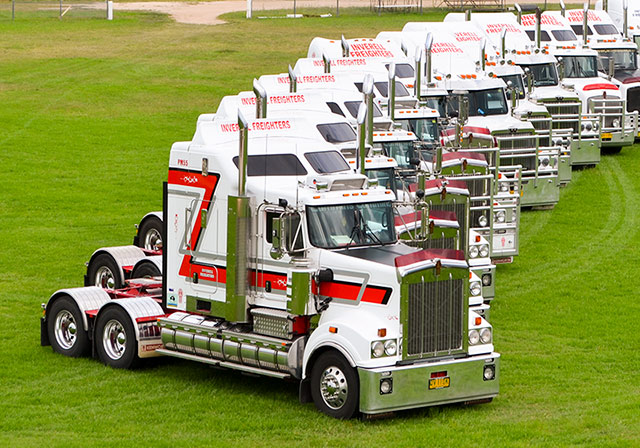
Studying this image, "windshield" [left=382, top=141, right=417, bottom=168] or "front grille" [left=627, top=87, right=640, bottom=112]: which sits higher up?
"front grille" [left=627, top=87, right=640, bottom=112]

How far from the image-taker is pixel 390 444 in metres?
16.8

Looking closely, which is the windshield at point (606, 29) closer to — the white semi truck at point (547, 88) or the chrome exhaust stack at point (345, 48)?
the white semi truck at point (547, 88)

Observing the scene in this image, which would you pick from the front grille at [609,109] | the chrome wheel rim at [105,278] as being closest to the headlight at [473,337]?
the chrome wheel rim at [105,278]

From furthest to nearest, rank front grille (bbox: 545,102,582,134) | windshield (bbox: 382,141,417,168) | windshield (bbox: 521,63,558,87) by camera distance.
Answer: windshield (bbox: 521,63,558,87) → front grille (bbox: 545,102,582,134) → windshield (bbox: 382,141,417,168)

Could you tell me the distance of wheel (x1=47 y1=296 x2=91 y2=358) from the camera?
69.6 ft

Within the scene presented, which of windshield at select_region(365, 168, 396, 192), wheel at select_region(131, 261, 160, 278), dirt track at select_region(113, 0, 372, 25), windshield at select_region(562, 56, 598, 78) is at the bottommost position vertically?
wheel at select_region(131, 261, 160, 278)

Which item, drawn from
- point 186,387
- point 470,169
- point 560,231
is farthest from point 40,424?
point 560,231

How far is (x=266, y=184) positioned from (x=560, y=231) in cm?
1579

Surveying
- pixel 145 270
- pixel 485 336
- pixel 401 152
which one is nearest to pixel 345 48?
pixel 401 152

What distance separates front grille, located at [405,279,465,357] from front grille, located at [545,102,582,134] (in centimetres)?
2205

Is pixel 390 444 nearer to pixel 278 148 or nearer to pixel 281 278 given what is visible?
pixel 281 278

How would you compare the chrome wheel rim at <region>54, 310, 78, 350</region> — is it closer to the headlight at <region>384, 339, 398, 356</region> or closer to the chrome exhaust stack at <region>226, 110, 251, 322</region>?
the chrome exhaust stack at <region>226, 110, 251, 322</region>

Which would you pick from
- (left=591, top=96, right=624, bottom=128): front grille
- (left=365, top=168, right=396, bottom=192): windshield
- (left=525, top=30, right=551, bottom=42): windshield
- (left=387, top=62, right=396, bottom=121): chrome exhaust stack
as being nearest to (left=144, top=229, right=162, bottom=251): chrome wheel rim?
→ (left=365, top=168, right=396, bottom=192): windshield

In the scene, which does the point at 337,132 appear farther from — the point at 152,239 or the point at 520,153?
the point at 520,153
